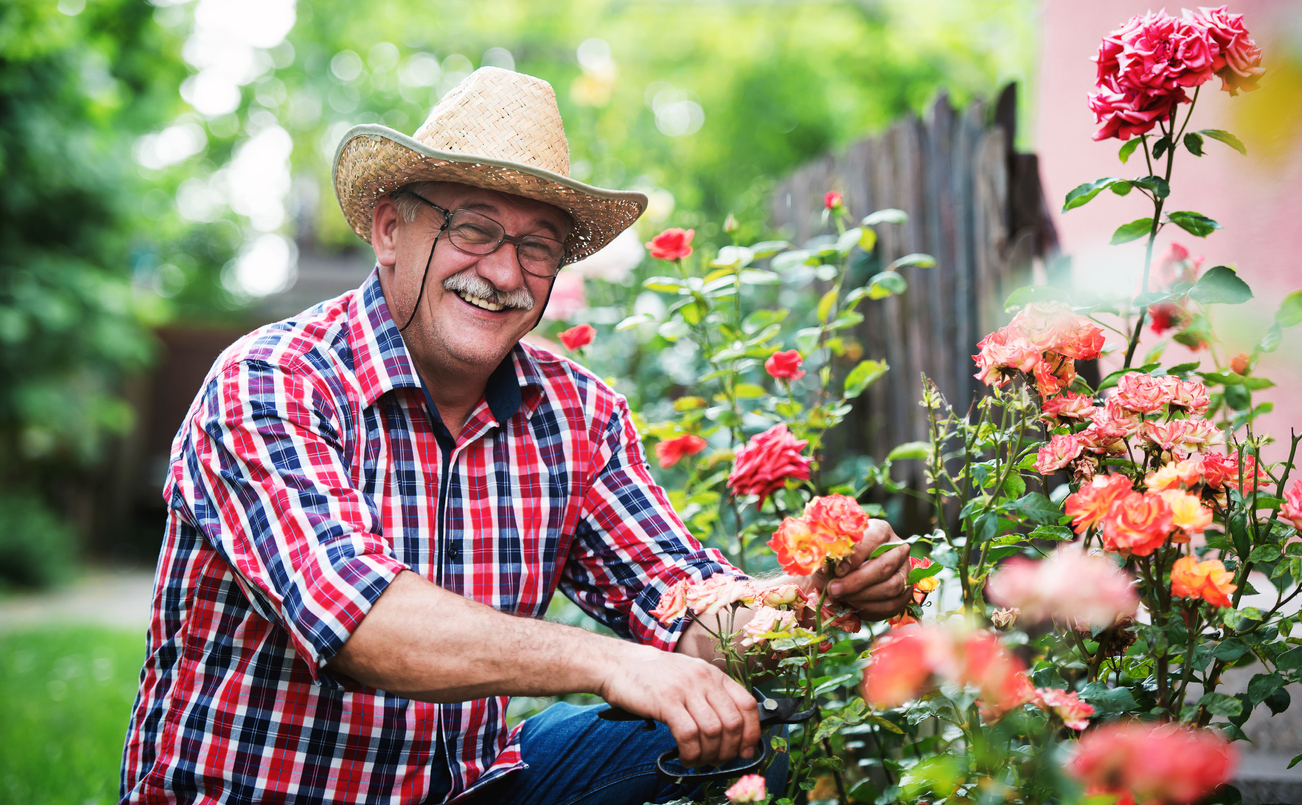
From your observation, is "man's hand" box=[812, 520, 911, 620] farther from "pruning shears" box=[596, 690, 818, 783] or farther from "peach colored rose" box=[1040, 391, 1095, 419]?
"peach colored rose" box=[1040, 391, 1095, 419]

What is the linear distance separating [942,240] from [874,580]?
1.73 m

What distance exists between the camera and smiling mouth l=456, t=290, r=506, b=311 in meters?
1.80

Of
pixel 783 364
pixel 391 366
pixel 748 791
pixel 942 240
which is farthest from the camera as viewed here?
pixel 942 240

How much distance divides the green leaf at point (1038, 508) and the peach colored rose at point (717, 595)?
0.35 metres

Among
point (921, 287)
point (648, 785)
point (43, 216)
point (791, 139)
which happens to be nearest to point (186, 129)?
point (43, 216)

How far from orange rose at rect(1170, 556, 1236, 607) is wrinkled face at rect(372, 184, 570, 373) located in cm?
122

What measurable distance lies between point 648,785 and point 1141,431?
42.0 inches

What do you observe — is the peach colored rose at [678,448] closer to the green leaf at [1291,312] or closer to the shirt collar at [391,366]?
the shirt collar at [391,366]

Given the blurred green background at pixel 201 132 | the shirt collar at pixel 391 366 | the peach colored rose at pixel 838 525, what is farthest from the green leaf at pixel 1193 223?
the blurred green background at pixel 201 132

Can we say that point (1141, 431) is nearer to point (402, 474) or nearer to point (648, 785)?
point (648, 785)

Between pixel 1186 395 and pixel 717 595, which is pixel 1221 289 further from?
pixel 717 595

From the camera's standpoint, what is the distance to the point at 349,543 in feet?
4.30

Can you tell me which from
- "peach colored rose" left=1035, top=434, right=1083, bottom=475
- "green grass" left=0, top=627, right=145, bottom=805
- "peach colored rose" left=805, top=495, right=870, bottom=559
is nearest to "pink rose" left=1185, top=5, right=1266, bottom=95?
"peach colored rose" left=1035, top=434, right=1083, bottom=475

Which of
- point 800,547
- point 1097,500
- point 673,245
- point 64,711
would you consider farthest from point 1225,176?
point 64,711
